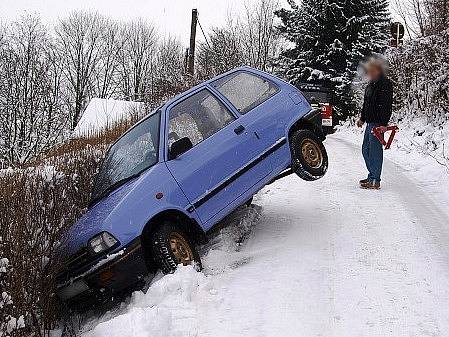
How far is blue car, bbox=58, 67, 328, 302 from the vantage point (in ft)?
13.8

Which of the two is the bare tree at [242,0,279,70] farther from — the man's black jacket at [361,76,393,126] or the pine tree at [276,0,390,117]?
the man's black jacket at [361,76,393,126]

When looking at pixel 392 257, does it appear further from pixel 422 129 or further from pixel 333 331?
pixel 422 129

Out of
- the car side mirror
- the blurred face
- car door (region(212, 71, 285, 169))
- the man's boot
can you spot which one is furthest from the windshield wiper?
the blurred face

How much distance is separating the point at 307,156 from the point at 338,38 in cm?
1809

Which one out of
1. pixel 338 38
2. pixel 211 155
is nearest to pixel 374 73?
pixel 211 155

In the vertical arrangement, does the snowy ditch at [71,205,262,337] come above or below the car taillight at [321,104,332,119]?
below

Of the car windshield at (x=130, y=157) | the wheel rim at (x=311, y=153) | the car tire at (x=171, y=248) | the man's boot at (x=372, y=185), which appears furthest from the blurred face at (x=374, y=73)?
the car tire at (x=171, y=248)

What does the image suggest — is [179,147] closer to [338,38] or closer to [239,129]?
[239,129]

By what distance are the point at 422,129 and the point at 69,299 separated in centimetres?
1115

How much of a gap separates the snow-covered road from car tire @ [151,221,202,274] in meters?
0.15

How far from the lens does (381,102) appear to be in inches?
273

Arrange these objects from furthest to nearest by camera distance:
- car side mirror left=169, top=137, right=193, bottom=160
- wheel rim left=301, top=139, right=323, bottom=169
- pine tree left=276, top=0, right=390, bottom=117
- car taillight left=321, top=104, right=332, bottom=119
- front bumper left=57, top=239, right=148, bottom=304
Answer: pine tree left=276, top=0, right=390, bottom=117, car taillight left=321, top=104, right=332, bottom=119, wheel rim left=301, top=139, right=323, bottom=169, car side mirror left=169, top=137, right=193, bottom=160, front bumper left=57, top=239, right=148, bottom=304

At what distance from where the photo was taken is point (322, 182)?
25.6ft

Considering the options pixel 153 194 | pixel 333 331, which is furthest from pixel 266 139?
pixel 333 331
